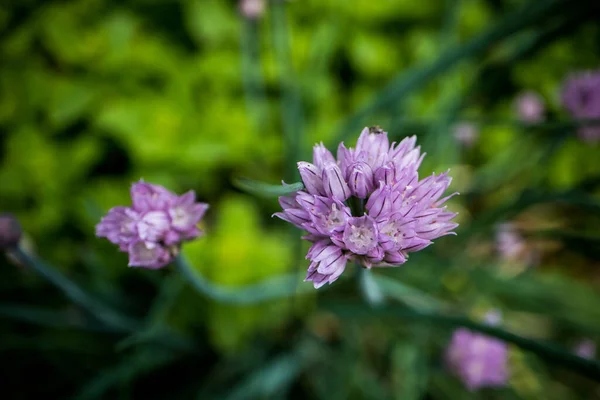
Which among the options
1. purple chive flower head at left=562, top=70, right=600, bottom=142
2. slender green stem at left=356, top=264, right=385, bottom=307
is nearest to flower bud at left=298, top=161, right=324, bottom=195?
slender green stem at left=356, top=264, right=385, bottom=307

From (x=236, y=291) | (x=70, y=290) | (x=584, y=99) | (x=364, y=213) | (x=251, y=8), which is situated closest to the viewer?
(x=364, y=213)

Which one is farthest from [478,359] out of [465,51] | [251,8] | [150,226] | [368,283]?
[251,8]

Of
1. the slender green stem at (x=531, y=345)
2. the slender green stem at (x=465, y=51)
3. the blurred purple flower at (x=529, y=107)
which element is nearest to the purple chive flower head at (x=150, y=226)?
the slender green stem at (x=531, y=345)

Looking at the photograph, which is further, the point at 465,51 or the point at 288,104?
the point at 288,104

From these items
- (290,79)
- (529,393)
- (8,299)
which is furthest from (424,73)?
(8,299)

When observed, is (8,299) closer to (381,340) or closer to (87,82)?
(87,82)

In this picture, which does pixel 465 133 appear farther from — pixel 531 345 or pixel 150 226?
pixel 150 226
